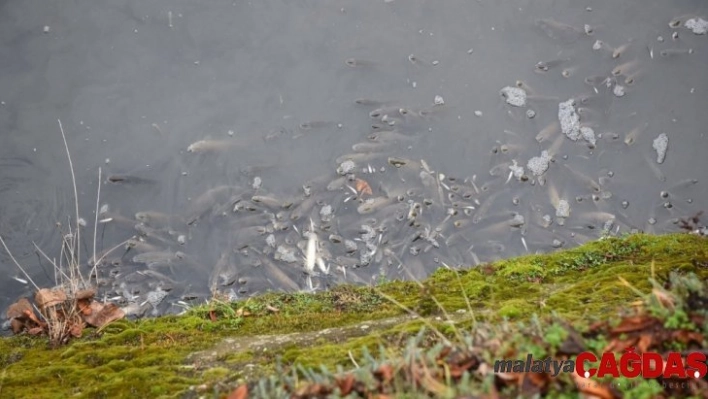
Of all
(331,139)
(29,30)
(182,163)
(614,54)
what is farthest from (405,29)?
(29,30)

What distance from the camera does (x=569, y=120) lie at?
680 centimetres

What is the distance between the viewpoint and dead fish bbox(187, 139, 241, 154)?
21.8ft

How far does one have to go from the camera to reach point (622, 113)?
22.5 feet

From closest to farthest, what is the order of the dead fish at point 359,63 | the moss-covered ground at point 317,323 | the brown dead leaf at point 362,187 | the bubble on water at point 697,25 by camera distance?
1. the moss-covered ground at point 317,323
2. the brown dead leaf at point 362,187
3. the dead fish at point 359,63
4. the bubble on water at point 697,25

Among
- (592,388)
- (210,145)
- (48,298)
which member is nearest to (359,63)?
(210,145)

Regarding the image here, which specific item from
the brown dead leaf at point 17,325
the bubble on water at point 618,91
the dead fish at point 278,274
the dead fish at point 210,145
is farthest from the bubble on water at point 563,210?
the brown dead leaf at point 17,325

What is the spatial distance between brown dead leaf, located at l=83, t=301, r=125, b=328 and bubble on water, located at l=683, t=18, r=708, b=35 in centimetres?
702

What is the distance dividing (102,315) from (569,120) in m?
5.21

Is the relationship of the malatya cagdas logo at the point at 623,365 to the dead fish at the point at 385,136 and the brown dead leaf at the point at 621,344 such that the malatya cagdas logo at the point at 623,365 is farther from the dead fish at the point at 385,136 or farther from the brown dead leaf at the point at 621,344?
the dead fish at the point at 385,136

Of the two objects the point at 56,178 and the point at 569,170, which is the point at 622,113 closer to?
the point at 569,170

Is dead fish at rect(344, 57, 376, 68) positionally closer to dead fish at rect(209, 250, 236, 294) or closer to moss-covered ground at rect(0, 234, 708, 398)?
dead fish at rect(209, 250, 236, 294)

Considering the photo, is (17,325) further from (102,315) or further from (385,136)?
(385,136)

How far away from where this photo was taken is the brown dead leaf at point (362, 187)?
651 cm

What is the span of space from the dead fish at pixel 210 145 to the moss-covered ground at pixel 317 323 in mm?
2399
